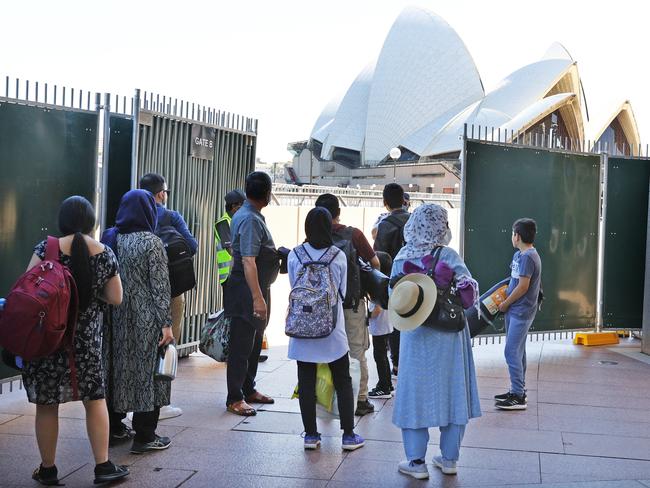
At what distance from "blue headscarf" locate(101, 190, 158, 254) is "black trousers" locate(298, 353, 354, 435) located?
46.9 inches

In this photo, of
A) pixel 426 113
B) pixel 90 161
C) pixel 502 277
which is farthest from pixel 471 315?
pixel 426 113

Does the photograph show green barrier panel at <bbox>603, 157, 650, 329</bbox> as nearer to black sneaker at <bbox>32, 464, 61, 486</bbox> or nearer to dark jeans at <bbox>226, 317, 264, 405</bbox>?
dark jeans at <bbox>226, 317, 264, 405</bbox>

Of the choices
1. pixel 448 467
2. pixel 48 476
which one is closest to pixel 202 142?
pixel 48 476

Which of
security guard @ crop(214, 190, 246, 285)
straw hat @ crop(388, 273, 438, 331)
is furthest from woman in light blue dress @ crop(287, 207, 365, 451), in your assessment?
security guard @ crop(214, 190, 246, 285)

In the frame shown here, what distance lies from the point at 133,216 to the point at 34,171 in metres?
1.59

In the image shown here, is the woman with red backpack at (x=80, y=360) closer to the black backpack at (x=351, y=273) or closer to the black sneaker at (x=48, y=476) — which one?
the black sneaker at (x=48, y=476)

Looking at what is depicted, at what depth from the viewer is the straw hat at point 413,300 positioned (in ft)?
13.9

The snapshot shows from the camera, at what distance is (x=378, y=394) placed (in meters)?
6.25

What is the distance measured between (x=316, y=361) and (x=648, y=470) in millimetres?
1953

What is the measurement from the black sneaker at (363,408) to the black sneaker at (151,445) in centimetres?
Answer: 146

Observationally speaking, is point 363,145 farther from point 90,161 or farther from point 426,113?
point 90,161

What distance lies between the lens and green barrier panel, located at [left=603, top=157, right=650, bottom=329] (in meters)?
9.25

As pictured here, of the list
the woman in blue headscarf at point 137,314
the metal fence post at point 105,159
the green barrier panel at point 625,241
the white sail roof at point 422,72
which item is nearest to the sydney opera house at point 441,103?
the white sail roof at point 422,72

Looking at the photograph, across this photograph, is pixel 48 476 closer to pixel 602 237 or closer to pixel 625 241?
pixel 602 237
